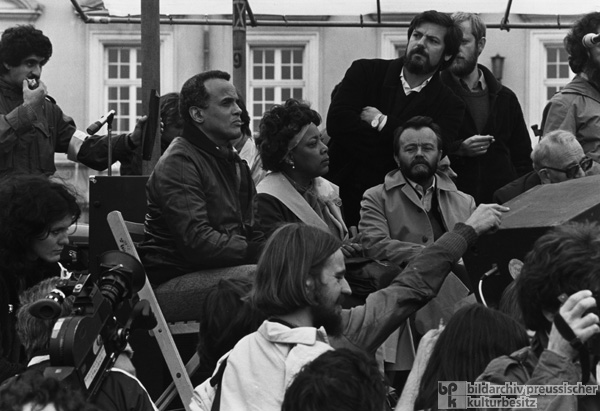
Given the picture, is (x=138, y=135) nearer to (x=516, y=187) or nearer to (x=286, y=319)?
(x=516, y=187)

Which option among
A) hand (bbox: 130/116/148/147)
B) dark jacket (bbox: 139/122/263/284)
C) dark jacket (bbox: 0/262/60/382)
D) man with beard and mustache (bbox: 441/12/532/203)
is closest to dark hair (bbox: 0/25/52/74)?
hand (bbox: 130/116/148/147)

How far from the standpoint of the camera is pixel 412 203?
7.91 metres

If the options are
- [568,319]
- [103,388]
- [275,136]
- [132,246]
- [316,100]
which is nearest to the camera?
[568,319]

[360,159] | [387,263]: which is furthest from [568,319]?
[360,159]

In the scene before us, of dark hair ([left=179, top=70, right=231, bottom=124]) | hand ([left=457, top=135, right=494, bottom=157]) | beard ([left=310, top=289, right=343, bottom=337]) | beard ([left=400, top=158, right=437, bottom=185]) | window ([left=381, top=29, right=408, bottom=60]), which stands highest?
window ([left=381, top=29, right=408, bottom=60])

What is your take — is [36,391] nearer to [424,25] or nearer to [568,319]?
[568,319]

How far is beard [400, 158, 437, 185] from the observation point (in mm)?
7953

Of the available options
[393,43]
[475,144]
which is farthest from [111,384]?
[393,43]

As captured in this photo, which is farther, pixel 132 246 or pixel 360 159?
pixel 360 159

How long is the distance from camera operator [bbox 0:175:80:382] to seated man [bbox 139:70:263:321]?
0.67 metres

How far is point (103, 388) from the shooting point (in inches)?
195

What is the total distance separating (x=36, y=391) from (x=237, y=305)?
1272 millimetres

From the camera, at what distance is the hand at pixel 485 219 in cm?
600

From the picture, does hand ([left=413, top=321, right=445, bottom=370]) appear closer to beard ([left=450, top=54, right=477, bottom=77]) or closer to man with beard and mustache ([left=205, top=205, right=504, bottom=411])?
man with beard and mustache ([left=205, top=205, right=504, bottom=411])
